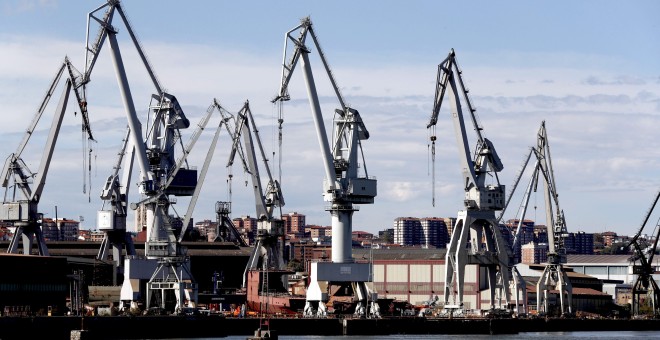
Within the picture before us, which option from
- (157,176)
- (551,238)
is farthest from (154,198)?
(551,238)

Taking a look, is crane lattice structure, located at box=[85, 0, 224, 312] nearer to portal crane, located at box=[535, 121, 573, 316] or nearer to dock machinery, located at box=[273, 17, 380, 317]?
dock machinery, located at box=[273, 17, 380, 317]

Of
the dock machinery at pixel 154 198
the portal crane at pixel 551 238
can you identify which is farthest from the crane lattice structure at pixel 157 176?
the portal crane at pixel 551 238

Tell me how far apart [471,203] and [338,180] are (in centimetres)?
1597

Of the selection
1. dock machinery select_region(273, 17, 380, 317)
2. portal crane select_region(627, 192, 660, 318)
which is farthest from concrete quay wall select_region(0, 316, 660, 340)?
portal crane select_region(627, 192, 660, 318)

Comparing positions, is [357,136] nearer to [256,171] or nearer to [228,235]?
[256,171]

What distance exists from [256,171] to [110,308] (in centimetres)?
2724

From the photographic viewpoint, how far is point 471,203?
132 m

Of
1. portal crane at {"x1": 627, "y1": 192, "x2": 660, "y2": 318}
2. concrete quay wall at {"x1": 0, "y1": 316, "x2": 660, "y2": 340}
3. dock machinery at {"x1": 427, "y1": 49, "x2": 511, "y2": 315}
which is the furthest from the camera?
portal crane at {"x1": 627, "y1": 192, "x2": 660, "y2": 318}

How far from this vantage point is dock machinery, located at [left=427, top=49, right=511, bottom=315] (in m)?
132

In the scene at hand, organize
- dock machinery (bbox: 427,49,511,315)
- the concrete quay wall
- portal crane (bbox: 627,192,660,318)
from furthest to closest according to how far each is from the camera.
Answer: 1. portal crane (bbox: 627,192,660,318)
2. dock machinery (bbox: 427,49,511,315)
3. the concrete quay wall

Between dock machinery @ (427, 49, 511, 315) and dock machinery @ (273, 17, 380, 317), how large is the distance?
1155 cm

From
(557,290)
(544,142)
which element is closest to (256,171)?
(544,142)

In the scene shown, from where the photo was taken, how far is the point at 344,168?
4806 inches

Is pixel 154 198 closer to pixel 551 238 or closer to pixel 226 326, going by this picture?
pixel 226 326
